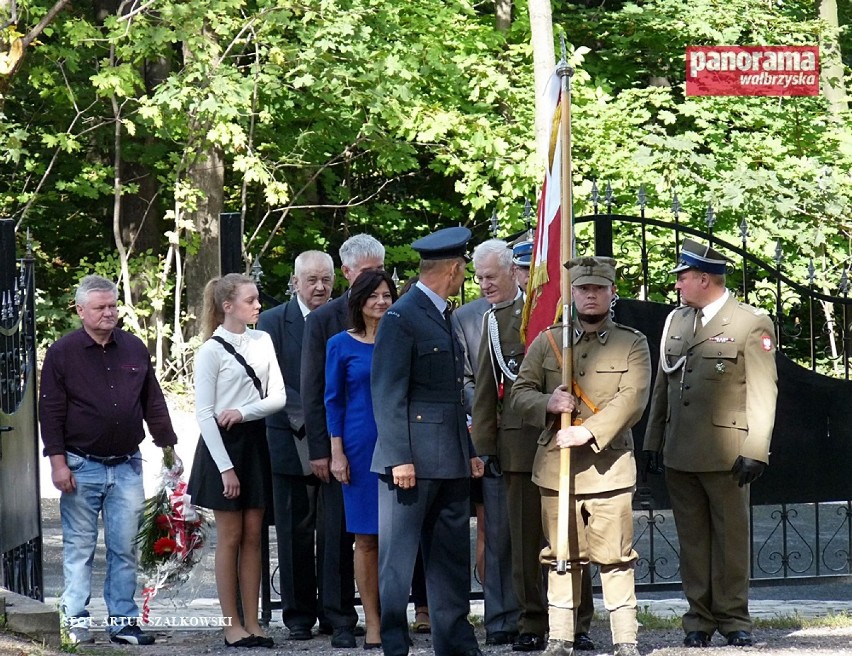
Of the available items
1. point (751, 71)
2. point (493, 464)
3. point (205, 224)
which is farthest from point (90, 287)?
point (751, 71)

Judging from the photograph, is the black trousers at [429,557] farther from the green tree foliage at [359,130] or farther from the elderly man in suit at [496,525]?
the green tree foliage at [359,130]

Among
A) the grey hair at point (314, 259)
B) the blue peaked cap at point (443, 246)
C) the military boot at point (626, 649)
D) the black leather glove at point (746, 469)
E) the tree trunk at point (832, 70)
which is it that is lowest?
the military boot at point (626, 649)

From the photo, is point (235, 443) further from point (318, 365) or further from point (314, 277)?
point (314, 277)

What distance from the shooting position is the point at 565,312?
5738mm

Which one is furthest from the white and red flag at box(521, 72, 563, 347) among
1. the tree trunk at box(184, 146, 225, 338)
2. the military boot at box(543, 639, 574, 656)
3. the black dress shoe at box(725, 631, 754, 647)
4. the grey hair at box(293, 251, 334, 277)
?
the tree trunk at box(184, 146, 225, 338)

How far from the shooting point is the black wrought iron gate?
668 centimetres

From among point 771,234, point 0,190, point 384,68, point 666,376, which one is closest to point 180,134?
point 384,68

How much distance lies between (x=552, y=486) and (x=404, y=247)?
41.5ft

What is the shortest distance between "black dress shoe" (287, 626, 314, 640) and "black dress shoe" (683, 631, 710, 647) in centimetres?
192

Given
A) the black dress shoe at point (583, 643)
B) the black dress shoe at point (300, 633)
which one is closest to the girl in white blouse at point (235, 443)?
the black dress shoe at point (300, 633)

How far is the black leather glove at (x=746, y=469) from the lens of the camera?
622cm

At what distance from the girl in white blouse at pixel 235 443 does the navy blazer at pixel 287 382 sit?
0.17 m

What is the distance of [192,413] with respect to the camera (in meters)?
13.8

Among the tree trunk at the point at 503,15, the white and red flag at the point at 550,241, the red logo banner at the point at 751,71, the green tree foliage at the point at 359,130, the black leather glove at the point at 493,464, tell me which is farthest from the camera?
the tree trunk at the point at 503,15
